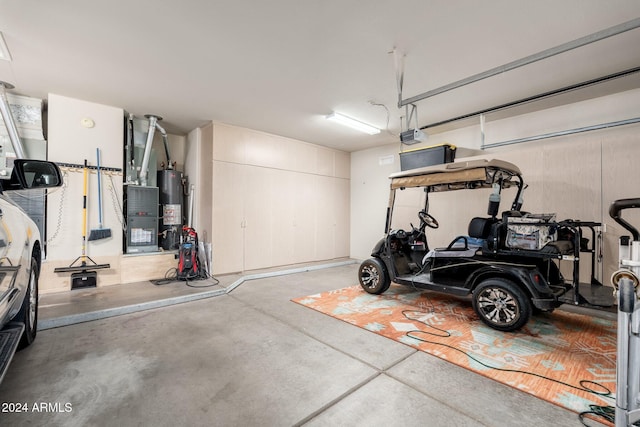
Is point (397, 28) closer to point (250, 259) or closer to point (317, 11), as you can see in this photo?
point (317, 11)

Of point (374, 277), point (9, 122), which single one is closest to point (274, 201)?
point (374, 277)

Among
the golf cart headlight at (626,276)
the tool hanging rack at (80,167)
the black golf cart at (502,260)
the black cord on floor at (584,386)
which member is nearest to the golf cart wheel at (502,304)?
the black golf cart at (502,260)

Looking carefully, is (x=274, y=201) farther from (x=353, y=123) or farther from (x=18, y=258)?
(x=18, y=258)

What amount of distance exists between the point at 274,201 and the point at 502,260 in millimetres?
4492

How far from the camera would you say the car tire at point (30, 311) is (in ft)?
7.70

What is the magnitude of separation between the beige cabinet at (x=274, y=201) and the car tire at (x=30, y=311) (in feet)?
9.17

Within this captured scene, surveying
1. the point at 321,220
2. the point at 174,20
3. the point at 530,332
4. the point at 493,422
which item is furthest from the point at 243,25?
the point at 321,220

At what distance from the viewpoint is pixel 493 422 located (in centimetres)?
173

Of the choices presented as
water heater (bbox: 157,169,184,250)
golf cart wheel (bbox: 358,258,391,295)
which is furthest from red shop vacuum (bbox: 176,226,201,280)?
golf cart wheel (bbox: 358,258,391,295)

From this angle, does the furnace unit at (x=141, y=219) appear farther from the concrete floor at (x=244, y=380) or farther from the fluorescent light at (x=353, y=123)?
the fluorescent light at (x=353, y=123)

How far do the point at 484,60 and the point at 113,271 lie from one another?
6.34 meters

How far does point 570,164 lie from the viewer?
4.20 metres

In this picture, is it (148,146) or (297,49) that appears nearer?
(297,49)

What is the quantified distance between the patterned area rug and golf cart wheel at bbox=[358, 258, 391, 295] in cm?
16
